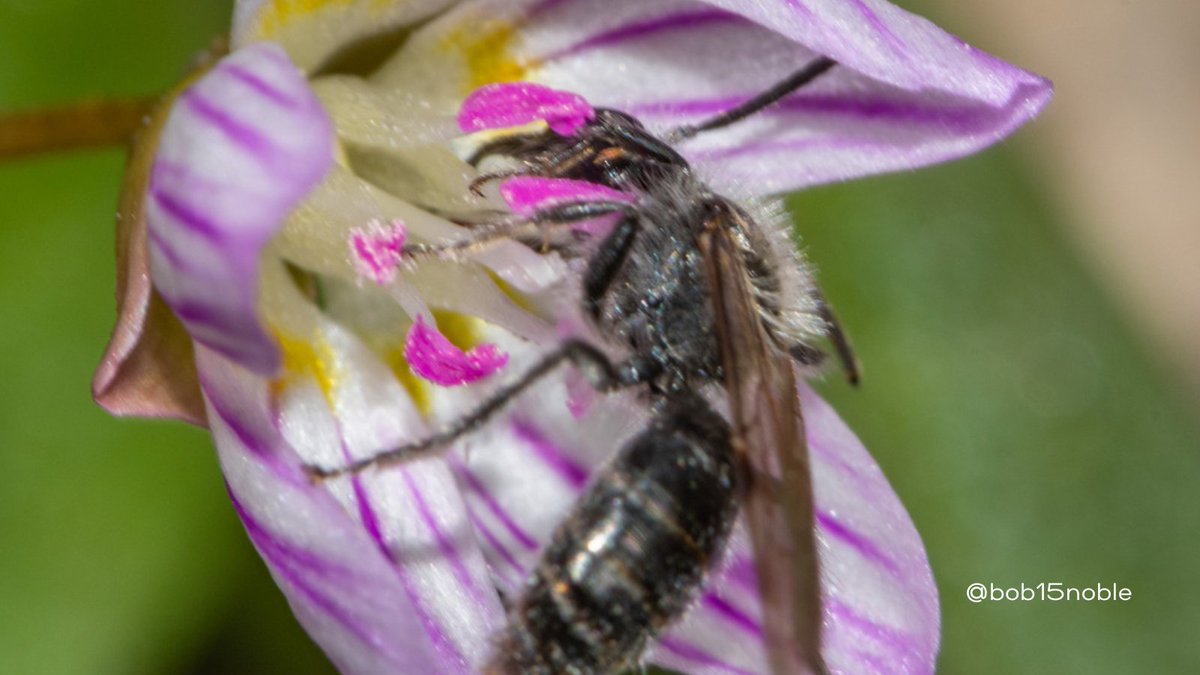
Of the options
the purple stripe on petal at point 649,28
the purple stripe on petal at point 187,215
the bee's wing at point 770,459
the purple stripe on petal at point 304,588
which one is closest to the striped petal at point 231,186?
the purple stripe on petal at point 187,215

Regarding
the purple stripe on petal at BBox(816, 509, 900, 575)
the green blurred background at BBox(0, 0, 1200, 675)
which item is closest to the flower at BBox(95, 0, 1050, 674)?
the purple stripe on petal at BBox(816, 509, 900, 575)

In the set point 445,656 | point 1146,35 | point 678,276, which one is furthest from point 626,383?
point 1146,35

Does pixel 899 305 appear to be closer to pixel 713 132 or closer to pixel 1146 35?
pixel 713 132

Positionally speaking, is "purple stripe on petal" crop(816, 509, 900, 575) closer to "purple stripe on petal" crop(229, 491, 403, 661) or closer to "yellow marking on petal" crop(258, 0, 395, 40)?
"purple stripe on petal" crop(229, 491, 403, 661)

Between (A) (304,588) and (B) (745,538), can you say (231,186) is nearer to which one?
(A) (304,588)

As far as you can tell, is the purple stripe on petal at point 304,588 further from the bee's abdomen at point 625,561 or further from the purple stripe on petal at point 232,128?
the purple stripe on petal at point 232,128

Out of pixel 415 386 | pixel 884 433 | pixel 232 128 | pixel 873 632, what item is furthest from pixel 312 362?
pixel 884 433
